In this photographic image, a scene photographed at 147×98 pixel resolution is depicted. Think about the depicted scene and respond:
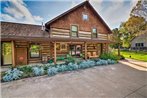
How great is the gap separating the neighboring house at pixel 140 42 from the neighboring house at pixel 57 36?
21.0m

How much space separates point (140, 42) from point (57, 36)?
30382mm

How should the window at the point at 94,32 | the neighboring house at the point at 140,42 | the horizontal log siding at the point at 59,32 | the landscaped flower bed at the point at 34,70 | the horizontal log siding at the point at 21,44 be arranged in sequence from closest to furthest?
the landscaped flower bed at the point at 34,70 < the horizontal log siding at the point at 21,44 < the horizontal log siding at the point at 59,32 < the window at the point at 94,32 < the neighboring house at the point at 140,42

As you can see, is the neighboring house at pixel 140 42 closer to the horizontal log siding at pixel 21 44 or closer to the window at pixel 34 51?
the window at pixel 34 51

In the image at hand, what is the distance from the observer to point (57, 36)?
12344mm

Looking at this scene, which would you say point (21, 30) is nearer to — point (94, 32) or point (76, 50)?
point (76, 50)

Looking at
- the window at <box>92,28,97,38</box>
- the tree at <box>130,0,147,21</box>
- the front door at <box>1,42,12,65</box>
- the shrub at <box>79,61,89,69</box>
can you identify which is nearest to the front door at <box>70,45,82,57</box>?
the window at <box>92,28,97,38</box>

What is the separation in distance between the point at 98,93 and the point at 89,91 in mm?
450

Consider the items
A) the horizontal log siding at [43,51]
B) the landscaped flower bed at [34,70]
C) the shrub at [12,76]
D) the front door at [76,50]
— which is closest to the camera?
the shrub at [12,76]

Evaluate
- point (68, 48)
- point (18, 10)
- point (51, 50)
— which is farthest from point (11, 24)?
point (68, 48)

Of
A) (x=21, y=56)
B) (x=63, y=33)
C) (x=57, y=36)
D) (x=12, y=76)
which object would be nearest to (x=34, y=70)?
(x=12, y=76)

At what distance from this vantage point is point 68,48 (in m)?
13.1

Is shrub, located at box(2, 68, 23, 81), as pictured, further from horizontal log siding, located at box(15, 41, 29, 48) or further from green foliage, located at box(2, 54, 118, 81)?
horizontal log siding, located at box(15, 41, 29, 48)

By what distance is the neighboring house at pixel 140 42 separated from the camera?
31066 millimetres

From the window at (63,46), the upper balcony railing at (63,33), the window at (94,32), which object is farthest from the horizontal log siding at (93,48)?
the window at (63,46)
